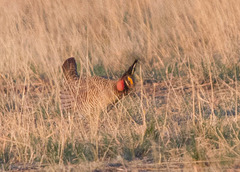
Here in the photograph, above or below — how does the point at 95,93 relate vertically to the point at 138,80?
below

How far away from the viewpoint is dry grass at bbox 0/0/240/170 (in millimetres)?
3121

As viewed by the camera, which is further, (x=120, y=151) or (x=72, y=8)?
(x=72, y=8)

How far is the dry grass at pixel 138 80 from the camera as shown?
3121 mm

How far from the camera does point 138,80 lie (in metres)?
5.45

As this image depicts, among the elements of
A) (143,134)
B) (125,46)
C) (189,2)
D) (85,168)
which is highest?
(189,2)

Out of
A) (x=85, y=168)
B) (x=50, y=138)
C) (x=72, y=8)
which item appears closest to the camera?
(x=85, y=168)

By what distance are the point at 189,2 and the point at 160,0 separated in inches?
29.8

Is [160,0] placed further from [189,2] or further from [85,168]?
[85,168]

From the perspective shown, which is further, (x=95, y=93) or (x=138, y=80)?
(x=138, y=80)

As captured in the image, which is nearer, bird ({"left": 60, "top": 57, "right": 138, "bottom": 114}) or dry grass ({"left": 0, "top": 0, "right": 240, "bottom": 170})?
dry grass ({"left": 0, "top": 0, "right": 240, "bottom": 170})

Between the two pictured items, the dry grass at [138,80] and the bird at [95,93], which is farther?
the bird at [95,93]

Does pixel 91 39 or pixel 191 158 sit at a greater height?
pixel 91 39

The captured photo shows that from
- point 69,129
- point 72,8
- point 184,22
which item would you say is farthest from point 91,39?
point 69,129

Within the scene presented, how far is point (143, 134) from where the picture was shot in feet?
10.5
